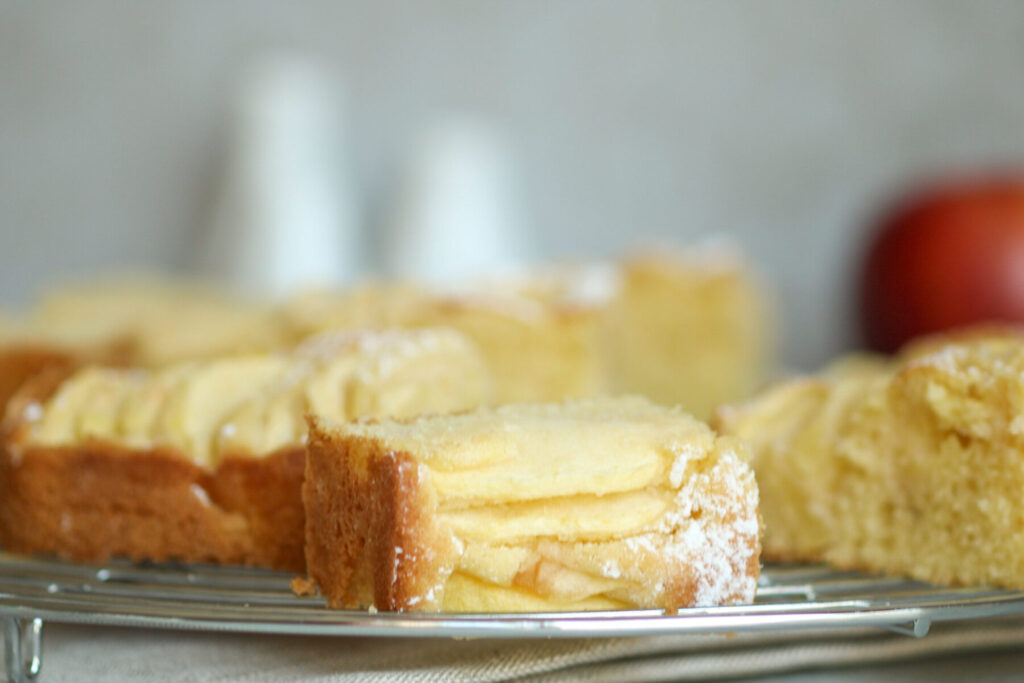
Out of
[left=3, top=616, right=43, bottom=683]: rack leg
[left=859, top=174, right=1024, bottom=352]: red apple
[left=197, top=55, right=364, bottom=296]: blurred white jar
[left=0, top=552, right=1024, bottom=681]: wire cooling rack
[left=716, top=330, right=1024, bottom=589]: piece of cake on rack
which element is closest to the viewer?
[left=0, top=552, right=1024, bottom=681]: wire cooling rack

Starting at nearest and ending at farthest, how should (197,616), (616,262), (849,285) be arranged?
1. (197,616)
2. (616,262)
3. (849,285)

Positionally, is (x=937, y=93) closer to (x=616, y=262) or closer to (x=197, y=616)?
(x=616, y=262)

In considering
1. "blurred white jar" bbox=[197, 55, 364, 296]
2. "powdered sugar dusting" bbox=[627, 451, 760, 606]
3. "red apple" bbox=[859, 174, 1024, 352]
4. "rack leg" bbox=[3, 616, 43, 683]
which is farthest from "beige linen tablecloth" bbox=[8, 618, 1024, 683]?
"blurred white jar" bbox=[197, 55, 364, 296]

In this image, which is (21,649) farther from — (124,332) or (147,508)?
(124,332)

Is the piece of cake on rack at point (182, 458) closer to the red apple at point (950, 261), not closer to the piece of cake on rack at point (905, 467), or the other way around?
the piece of cake on rack at point (905, 467)

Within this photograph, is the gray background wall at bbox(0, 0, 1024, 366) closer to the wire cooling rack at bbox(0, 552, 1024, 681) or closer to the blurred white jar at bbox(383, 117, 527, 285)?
the blurred white jar at bbox(383, 117, 527, 285)

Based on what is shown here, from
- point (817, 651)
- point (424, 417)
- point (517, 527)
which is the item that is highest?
point (424, 417)

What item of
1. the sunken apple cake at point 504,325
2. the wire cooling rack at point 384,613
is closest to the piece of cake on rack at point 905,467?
the wire cooling rack at point 384,613

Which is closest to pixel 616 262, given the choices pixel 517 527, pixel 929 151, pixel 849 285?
pixel 849 285
